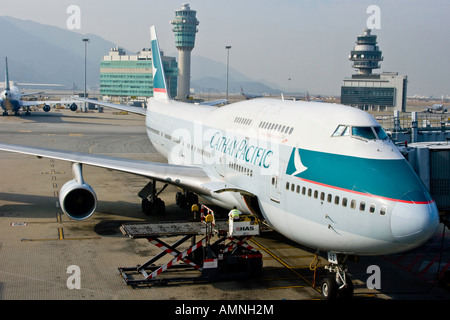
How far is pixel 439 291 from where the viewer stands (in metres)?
17.1

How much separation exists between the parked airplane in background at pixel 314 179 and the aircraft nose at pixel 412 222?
0.02m

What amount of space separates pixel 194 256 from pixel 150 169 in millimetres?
5778

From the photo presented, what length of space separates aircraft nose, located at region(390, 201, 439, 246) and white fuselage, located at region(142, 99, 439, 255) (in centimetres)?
2

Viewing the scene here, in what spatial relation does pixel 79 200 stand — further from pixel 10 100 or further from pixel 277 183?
pixel 10 100

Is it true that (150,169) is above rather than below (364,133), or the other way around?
below

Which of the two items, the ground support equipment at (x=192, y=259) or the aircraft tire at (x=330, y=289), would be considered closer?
the aircraft tire at (x=330, y=289)

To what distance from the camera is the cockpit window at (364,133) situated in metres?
14.9

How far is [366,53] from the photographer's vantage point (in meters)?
178

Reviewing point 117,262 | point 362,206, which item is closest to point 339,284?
point 362,206

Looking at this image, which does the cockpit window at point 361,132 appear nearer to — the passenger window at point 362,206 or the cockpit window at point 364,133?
the cockpit window at point 364,133

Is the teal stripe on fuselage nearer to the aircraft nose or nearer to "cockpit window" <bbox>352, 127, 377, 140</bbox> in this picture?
the aircraft nose

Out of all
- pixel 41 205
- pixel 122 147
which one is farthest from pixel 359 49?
pixel 41 205

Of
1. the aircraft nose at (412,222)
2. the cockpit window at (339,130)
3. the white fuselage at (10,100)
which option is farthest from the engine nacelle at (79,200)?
the white fuselage at (10,100)

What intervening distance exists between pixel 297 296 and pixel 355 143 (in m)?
5.21
